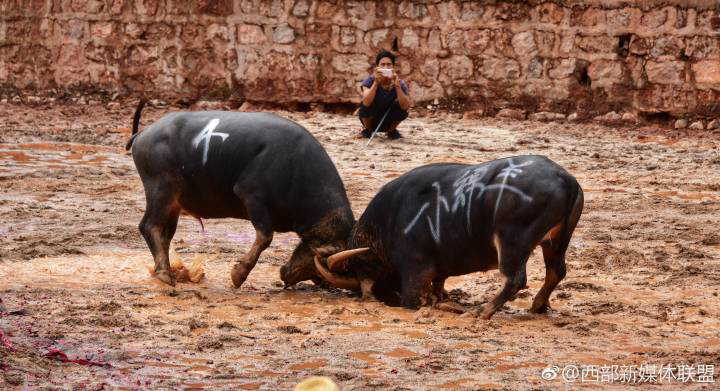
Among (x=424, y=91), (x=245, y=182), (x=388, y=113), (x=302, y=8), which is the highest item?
(x=302, y=8)

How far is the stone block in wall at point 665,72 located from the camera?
14.2 metres

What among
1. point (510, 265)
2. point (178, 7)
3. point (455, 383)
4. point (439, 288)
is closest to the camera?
point (455, 383)

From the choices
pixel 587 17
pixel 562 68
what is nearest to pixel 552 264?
pixel 562 68

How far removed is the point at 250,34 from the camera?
622 inches

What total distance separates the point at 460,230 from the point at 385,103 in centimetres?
626

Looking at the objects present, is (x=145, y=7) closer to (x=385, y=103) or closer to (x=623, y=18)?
(x=385, y=103)

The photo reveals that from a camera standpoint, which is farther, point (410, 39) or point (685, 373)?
point (410, 39)

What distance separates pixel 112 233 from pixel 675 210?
4604 millimetres

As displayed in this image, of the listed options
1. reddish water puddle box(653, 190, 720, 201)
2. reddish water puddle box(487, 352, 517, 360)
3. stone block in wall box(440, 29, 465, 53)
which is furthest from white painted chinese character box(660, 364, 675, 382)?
stone block in wall box(440, 29, 465, 53)

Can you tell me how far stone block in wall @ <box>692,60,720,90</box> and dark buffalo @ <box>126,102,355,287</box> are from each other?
7488 mm

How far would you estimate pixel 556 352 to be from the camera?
6070 mm

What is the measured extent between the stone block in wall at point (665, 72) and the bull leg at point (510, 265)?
7.95 meters

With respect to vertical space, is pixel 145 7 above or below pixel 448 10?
below

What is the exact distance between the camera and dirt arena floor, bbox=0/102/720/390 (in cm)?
561
